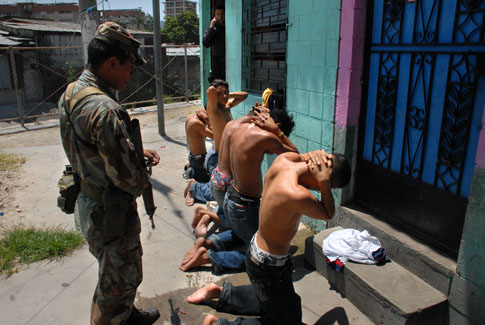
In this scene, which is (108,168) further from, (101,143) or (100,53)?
(100,53)

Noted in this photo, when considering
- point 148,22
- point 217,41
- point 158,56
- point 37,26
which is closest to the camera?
point 217,41

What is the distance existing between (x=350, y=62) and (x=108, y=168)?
96.8 inches

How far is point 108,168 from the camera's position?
2254 millimetres

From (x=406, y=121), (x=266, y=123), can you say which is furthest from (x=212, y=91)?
(x=406, y=121)

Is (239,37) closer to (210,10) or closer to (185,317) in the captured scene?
(210,10)

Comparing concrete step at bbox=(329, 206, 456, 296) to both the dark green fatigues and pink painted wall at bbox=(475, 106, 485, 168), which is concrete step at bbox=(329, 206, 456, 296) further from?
the dark green fatigues

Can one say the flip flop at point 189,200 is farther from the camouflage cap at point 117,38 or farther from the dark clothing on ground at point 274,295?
the camouflage cap at point 117,38

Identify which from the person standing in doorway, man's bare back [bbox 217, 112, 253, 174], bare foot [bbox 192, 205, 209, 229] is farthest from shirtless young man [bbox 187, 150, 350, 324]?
the person standing in doorway

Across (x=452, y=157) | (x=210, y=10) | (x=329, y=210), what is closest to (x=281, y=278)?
(x=329, y=210)

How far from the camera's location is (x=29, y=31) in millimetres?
15094

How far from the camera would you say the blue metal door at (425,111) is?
8.68 feet

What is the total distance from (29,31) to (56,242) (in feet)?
47.6

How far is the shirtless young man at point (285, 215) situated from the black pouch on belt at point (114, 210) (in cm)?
93

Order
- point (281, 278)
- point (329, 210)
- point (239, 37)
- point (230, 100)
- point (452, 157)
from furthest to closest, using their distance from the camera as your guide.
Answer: point (239, 37) < point (230, 100) < point (452, 157) < point (281, 278) < point (329, 210)
